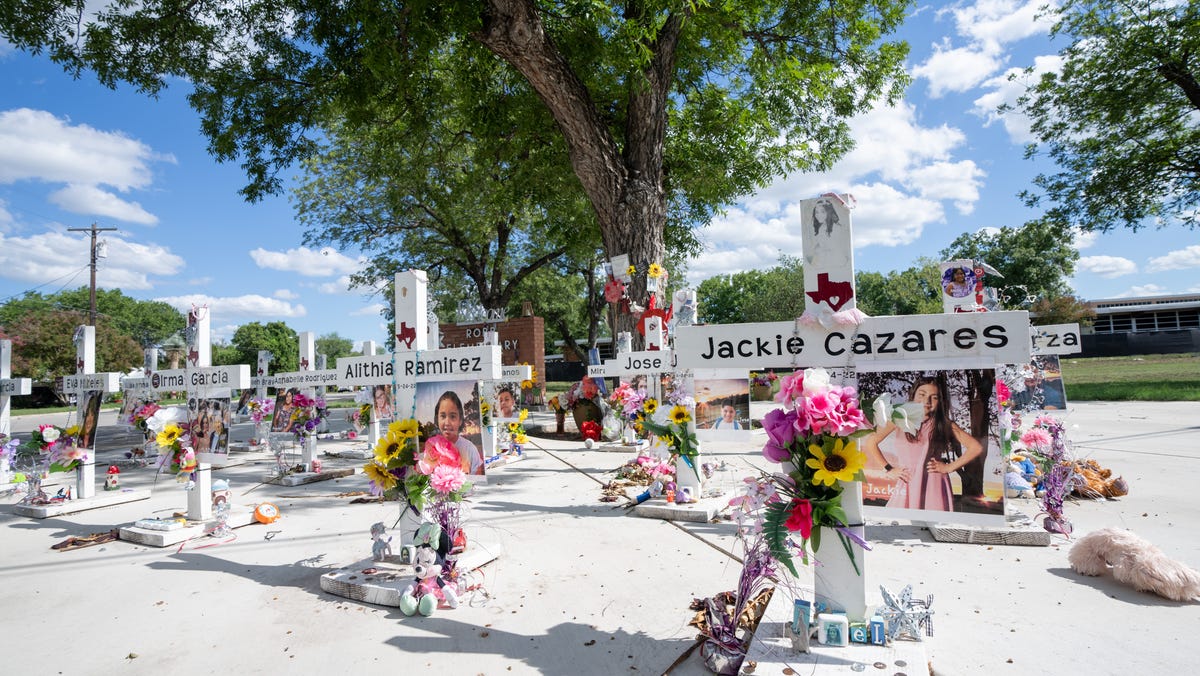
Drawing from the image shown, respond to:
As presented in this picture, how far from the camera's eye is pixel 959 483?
2.96 meters

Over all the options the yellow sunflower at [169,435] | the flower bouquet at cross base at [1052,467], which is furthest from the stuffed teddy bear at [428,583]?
the flower bouquet at cross base at [1052,467]

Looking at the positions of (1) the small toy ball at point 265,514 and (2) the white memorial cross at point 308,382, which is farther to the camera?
(2) the white memorial cross at point 308,382

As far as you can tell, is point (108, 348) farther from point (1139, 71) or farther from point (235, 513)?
point (1139, 71)

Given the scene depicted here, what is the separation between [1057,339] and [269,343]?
239ft

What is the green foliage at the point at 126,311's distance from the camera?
62406 mm

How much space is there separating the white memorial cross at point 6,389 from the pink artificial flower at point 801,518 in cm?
1040

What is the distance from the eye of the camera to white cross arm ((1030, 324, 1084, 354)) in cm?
735

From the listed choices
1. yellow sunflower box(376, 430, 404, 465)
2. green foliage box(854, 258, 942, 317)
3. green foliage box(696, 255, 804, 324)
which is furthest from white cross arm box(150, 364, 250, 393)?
green foliage box(854, 258, 942, 317)

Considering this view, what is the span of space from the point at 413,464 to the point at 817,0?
34.7ft

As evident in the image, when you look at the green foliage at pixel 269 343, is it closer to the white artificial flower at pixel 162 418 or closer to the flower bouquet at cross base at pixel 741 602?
the white artificial flower at pixel 162 418

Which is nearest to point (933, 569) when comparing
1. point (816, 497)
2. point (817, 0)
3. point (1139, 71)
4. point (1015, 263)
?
point (816, 497)

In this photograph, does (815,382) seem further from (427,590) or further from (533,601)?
(427,590)

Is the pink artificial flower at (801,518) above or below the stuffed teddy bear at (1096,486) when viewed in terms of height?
above

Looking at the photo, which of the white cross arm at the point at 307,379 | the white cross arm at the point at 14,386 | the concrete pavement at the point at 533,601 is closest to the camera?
the concrete pavement at the point at 533,601
